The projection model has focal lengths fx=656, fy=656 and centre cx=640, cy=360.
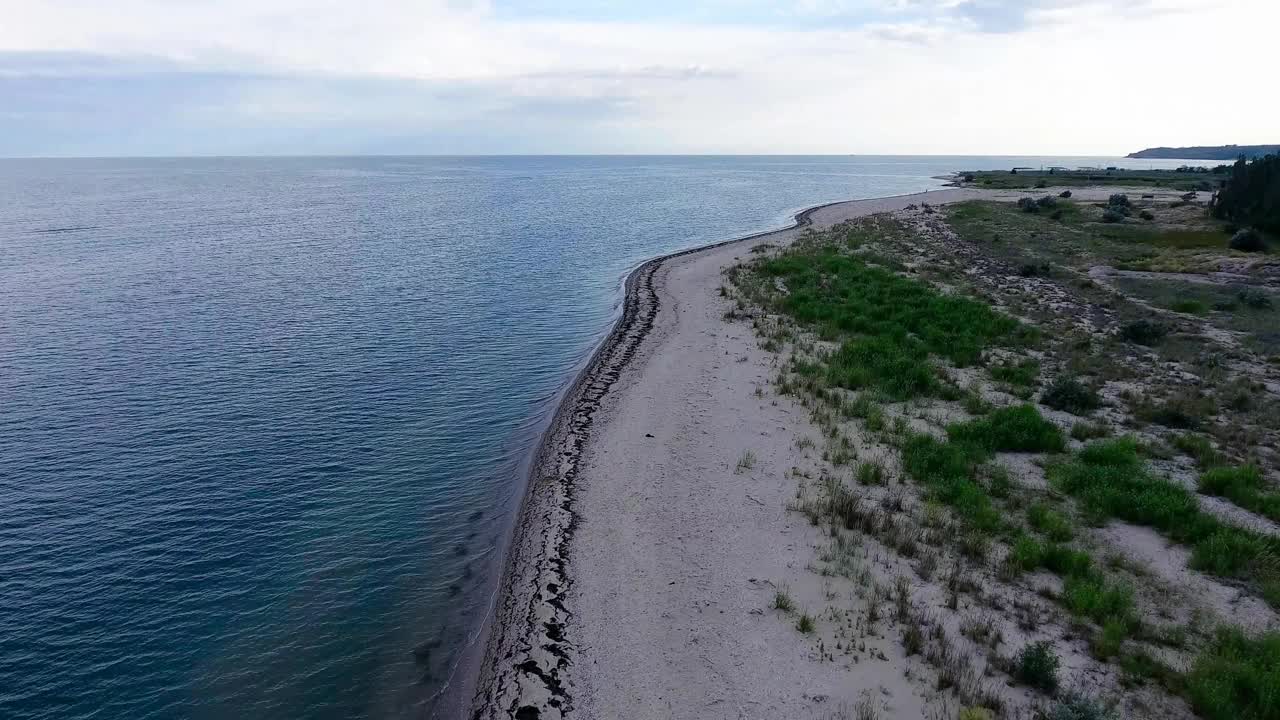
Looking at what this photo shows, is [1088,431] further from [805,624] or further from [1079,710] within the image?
[805,624]

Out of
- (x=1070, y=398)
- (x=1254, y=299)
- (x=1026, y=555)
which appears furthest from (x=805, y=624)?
(x=1254, y=299)

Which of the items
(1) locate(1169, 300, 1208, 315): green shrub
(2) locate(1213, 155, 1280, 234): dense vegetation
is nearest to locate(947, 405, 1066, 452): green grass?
(1) locate(1169, 300, 1208, 315): green shrub

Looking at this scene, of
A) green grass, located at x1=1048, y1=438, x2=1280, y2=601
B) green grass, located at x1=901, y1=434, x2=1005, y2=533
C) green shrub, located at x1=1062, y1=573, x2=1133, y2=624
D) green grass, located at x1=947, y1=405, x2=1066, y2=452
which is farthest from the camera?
green grass, located at x1=947, y1=405, x2=1066, y2=452

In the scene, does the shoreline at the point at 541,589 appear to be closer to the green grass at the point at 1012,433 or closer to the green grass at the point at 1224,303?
the green grass at the point at 1012,433

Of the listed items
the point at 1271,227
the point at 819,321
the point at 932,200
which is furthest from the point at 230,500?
the point at 932,200

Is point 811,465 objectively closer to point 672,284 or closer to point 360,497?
point 360,497

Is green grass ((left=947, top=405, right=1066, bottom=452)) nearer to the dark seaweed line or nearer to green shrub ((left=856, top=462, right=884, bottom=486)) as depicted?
green shrub ((left=856, top=462, right=884, bottom=486))
